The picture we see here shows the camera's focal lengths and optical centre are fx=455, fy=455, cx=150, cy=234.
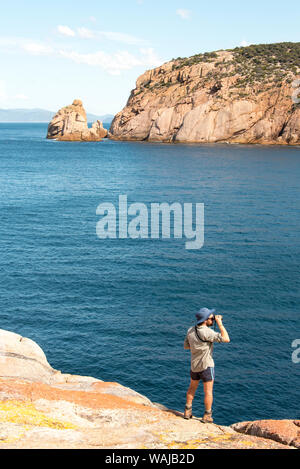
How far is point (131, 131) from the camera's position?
17175cm

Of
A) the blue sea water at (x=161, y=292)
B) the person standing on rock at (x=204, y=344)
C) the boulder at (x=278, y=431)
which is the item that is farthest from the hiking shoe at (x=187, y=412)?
the blue sea water at (x=161, y=292)

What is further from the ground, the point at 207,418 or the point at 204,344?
the point at 204,344

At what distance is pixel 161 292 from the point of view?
3681cm

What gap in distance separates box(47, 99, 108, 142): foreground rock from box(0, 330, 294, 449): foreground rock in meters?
160

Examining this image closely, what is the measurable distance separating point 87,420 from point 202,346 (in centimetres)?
397

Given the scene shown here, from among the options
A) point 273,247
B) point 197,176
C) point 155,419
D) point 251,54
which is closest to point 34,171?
point 197,176

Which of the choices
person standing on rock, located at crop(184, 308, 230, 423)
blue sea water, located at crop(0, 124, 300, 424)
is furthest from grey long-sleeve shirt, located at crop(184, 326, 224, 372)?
blue sea water, located at crop(0, 124, 300, 424)

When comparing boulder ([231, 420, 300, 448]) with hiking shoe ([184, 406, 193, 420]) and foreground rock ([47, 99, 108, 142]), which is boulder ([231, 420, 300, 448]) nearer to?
hiking shoe ([184, 406, 193, 420])

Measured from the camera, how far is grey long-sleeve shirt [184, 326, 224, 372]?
1323cm

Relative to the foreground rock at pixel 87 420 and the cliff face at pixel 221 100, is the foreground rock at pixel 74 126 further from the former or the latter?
the foreground rock at pixel 87 420

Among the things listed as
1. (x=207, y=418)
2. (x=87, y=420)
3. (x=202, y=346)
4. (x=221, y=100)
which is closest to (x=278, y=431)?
(x=207, y=418)

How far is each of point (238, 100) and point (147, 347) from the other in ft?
418

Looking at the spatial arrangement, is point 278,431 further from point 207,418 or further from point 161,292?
point 161,292

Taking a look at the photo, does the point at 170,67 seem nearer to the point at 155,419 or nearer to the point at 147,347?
the point at 147,347
